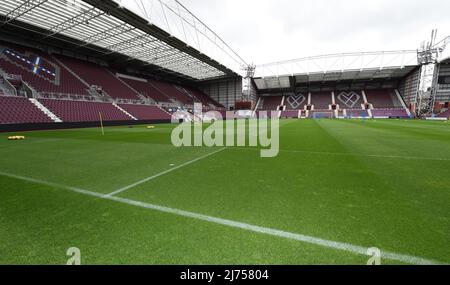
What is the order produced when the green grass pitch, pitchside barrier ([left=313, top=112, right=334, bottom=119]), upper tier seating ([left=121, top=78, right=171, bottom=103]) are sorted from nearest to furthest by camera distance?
1. the green grass pitch
2. upper tier seating ([left=121, top=78, right=171, bottom=103])
3. pitchside barrier ([left=313, top=112, right=334, bottom=119])

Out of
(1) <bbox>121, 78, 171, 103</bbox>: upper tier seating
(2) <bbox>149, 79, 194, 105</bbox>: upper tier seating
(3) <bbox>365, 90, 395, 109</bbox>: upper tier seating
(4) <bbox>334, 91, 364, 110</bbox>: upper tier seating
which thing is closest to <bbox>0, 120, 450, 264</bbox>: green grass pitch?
(1) <bbox>121, 78, 171, 103</bbox>: upper tier seating

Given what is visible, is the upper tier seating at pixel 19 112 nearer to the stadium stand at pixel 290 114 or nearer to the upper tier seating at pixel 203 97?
the upper tier seating at pixel 203 97

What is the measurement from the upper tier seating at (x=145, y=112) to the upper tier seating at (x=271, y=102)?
34.2 meters

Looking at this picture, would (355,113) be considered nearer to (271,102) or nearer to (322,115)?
(322,115)

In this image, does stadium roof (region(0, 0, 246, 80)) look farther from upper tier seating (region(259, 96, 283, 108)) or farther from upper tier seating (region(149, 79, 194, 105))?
upper tier seating (region(259, 96, 283, 108))

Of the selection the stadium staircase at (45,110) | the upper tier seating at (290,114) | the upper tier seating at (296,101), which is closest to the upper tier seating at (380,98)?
the upper tier seating at (296,101)

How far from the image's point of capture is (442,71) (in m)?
41.0

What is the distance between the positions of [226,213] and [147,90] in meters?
42.9

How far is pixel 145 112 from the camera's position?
33.1 m

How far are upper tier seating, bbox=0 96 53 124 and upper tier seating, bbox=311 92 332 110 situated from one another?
57.4 m

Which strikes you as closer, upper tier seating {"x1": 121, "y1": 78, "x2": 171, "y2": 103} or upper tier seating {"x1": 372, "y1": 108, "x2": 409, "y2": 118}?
upper tier seating {"x1": 121, "y1": 78, "x2": 171, "y2": 103}

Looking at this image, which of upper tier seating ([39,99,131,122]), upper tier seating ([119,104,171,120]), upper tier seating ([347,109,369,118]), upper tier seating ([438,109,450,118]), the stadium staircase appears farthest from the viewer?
upper tier seating ([347,109,369,118])

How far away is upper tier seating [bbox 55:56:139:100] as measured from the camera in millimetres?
31328

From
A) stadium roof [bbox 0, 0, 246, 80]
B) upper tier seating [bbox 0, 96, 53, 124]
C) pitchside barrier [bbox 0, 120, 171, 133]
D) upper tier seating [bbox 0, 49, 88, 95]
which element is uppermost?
stadium roof [bbox 0, 0, 246, 80]
